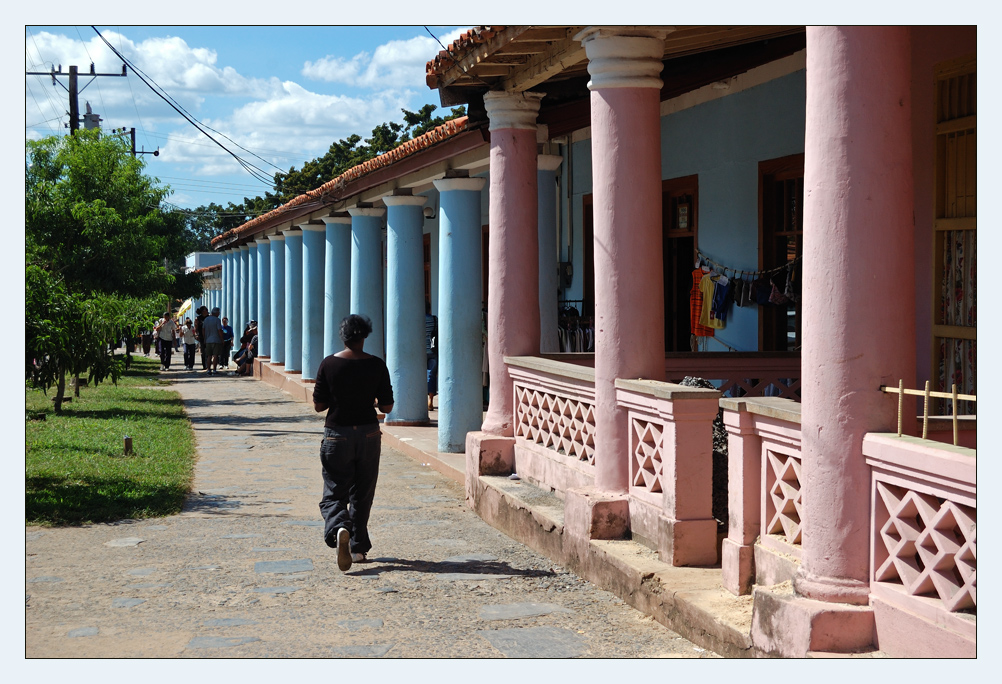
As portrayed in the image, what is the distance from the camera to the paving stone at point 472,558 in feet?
24.0

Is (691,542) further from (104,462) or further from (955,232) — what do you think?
(104,462)

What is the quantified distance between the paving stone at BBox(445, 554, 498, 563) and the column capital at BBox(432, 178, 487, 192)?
5.15 meters

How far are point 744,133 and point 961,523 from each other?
7190mm

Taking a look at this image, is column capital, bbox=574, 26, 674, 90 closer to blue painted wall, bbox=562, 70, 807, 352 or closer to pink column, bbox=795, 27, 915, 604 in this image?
pink column, bbox=795, 27, 915, 604

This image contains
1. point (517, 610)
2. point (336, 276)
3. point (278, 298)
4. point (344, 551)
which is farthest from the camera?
point (278, 298)

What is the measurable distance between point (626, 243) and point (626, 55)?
114cm

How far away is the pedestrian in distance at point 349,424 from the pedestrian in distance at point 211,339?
21356mm

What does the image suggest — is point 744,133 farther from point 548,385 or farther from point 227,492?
point 227,492

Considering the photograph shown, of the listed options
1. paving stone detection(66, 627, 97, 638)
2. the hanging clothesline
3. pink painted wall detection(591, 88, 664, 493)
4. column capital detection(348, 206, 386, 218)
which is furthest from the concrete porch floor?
column capital detection(348, 206, 386, 218)

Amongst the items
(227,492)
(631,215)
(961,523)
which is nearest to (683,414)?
(631,215)

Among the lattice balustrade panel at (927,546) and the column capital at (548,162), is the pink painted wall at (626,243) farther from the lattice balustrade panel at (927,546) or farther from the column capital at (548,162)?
the column capital at (548,162)

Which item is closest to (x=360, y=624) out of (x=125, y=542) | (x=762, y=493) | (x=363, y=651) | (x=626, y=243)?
(x=363, y=651)

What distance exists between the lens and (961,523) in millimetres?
3703

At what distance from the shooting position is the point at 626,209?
21.9 ft
